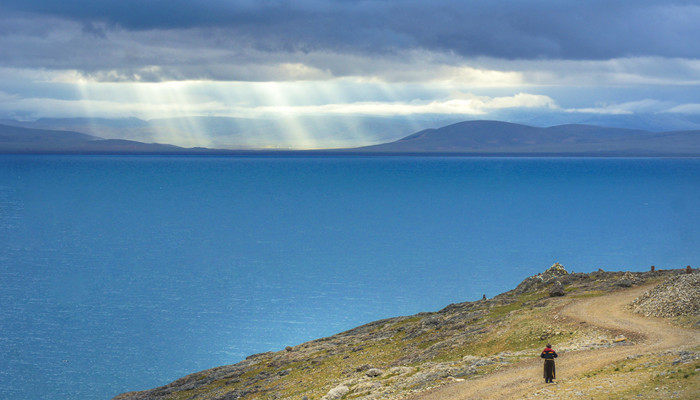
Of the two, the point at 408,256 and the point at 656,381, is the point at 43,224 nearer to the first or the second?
the point at 408,256

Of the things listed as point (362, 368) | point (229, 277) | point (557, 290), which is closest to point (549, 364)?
point (362, 368)

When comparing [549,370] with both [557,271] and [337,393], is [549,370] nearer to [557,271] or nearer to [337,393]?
[337,393]

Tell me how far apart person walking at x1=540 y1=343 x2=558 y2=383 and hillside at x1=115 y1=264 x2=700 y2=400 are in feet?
2.05

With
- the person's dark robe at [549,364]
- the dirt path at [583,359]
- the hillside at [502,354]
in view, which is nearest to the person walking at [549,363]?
the person's dark robe at [549,364]

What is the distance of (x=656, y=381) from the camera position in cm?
3375

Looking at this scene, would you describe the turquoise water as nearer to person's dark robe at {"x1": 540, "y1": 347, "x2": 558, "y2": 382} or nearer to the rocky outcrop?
the rocky outcrop

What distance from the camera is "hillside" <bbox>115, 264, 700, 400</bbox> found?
36656 mm

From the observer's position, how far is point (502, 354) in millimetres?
45438

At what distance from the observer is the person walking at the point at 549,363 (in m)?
36.0

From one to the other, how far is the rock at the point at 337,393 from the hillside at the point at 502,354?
0.09m

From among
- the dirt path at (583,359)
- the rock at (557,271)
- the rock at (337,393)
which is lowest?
the rock at (337,393)

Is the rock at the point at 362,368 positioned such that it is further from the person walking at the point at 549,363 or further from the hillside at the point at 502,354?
the person walking at the point at 549,363

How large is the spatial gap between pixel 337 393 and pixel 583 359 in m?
15.4

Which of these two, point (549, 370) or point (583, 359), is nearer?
point (549, 370)
